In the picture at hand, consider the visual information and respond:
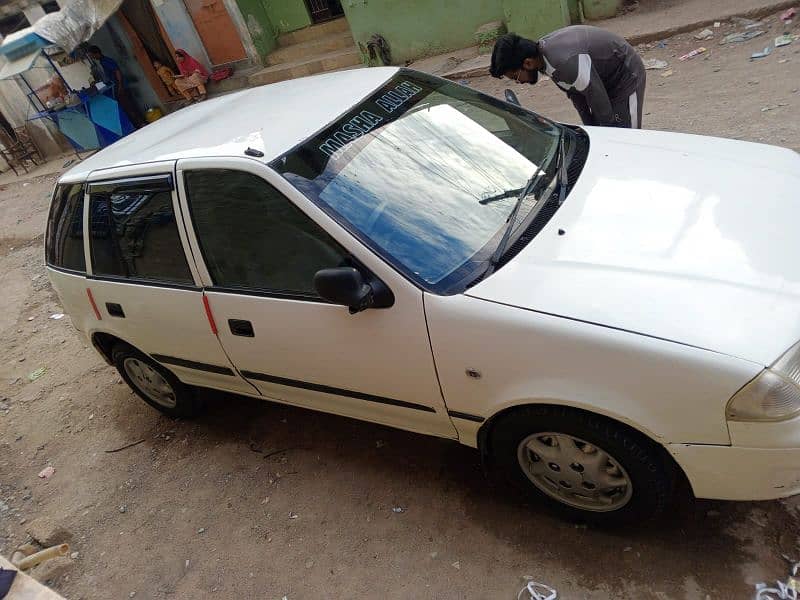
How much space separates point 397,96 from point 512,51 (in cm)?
125

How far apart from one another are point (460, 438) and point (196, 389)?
2014mm

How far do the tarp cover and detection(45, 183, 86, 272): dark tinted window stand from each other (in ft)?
29.1

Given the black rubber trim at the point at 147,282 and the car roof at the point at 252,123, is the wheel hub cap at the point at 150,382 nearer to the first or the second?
the black rubber trim at the point at 147,282

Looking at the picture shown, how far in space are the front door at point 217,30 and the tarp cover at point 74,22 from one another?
4.93ft

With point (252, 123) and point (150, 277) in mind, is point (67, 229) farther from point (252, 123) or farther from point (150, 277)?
point (252, 123)

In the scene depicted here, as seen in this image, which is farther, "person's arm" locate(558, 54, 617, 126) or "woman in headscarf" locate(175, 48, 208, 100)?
"woman in headscarf" locate(175, 48, 208, 100)

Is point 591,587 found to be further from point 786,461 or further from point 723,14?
point 723,14

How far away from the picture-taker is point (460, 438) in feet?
8.09

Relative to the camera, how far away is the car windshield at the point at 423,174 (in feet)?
7.55

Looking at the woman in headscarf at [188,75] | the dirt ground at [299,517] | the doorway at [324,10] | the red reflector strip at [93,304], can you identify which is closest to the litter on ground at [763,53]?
the dirt ground at [299,517]

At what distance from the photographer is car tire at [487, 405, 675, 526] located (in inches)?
79.1

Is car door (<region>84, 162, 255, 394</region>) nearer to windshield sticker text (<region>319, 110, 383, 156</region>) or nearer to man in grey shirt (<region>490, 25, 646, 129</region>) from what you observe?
windshield sticker text (<region>319, 110, 383, 156</region>)

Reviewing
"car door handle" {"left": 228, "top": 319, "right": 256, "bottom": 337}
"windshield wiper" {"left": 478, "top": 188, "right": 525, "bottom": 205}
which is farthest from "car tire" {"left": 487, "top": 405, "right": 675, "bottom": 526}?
"car door handle" {"left": 228, "top": 319, "right": 256, "bottom": 337}

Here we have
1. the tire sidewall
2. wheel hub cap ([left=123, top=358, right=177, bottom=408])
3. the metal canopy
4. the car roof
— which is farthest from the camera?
the metal canopy
